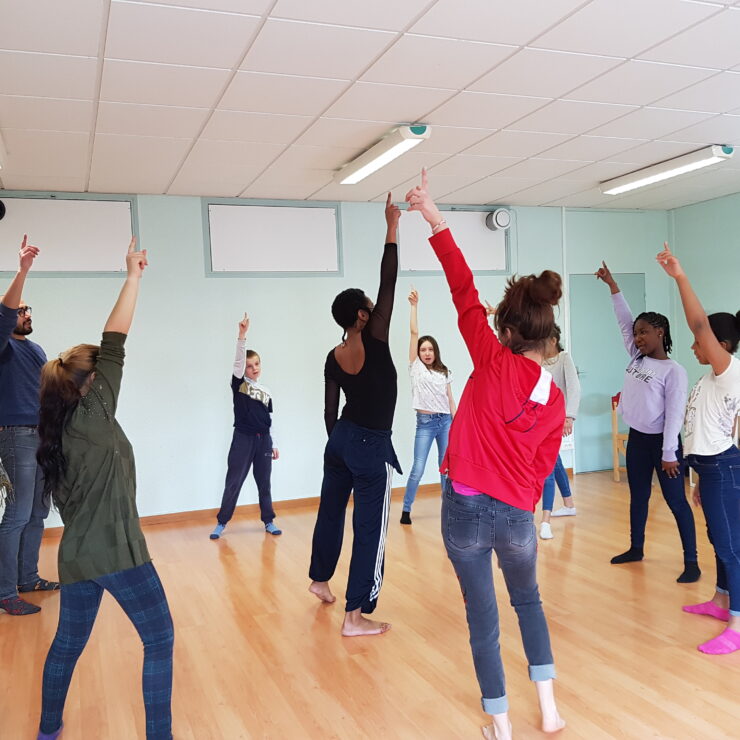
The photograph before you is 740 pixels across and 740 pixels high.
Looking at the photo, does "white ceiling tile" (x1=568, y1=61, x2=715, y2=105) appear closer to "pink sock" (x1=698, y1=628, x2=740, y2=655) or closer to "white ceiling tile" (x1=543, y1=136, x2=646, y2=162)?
"white ceiling tile" (x1=543, y1=136, x2=646, y2=162)

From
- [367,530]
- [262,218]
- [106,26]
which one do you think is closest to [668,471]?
[367,530]

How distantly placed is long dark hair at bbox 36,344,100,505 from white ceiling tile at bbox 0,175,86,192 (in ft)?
11.5

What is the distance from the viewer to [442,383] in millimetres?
5715

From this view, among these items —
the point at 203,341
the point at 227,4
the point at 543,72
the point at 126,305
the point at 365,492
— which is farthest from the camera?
the point at 203,341

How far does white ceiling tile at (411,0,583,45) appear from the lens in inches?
114

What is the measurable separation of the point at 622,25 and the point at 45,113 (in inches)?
115

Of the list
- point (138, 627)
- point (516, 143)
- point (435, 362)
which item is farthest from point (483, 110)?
point (138, 627)

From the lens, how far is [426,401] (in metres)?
5.75

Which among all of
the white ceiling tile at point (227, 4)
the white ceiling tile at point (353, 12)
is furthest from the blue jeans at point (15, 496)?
the white ceiling tile at point (353, 12)

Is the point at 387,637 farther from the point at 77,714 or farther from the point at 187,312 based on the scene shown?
the point at 187,312

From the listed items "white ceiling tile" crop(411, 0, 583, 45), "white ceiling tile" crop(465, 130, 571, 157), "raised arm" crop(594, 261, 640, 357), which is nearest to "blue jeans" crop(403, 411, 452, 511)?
"raised arm" crop(594, 261, 640, 357)

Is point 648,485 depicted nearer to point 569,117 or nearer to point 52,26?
point 569,117

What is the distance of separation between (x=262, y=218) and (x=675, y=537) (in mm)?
4120

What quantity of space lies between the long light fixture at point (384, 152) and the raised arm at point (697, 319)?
6.06 feet
